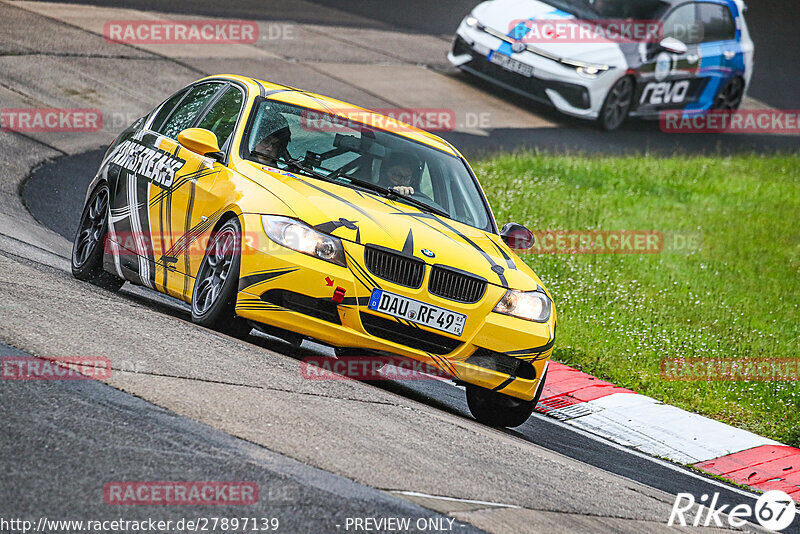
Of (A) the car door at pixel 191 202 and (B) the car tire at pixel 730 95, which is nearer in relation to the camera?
(A) the car door at pixel 191 202

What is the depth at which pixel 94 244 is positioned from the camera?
8750 mm

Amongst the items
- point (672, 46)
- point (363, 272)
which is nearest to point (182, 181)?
point (363, 272)

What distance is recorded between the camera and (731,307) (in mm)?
12273

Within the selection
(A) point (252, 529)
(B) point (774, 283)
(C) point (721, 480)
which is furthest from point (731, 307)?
(A) point (252, 529)

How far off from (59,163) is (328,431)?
27.9 feet

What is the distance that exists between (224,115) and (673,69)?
41.0 ft

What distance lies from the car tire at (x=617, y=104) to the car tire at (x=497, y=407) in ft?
37.6

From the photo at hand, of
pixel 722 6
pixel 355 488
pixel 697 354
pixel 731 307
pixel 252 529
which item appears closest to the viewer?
pixel 252 529

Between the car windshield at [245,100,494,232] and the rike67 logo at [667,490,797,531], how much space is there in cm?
240

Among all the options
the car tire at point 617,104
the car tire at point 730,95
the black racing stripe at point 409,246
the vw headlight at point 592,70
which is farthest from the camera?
the car tire at point 730,95

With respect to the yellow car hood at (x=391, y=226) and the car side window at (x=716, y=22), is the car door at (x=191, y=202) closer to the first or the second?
the yellow car hood at (x=391, y=226)

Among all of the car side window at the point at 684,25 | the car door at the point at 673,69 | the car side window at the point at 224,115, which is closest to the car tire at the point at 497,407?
A: the car side window at the point at 224,115

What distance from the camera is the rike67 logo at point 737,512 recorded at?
614 cm

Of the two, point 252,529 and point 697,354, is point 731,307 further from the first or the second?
point 252,529
